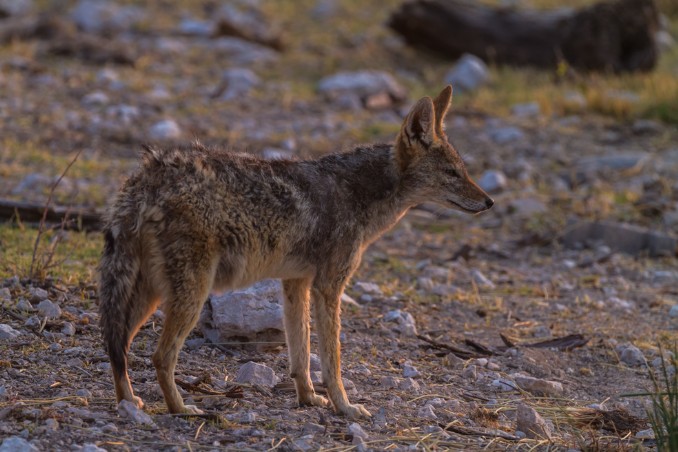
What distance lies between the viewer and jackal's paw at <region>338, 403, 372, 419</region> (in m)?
5.88

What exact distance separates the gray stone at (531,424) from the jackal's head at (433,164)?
154 centimetres

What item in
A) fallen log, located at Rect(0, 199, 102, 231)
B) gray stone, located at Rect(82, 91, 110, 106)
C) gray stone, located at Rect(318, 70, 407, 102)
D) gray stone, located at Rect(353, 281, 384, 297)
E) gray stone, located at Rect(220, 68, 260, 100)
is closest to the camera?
gray stone, located at Rect(353, 281, 384, 297)

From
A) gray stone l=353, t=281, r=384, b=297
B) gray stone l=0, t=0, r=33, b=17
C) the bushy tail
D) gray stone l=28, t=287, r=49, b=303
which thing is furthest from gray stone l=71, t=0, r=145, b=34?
the bushy tail

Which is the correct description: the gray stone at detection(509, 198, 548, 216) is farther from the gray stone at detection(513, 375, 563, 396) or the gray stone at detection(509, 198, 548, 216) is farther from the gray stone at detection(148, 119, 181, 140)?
the gray stone at detection(513, 375, 563, 396)

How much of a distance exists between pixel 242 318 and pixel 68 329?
1.19 metres

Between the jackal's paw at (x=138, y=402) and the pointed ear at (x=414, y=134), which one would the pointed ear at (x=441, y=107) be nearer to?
the pointed ear at (x=414, y=134)

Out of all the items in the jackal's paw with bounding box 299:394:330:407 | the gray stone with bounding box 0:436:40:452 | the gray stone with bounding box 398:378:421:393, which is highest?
the gray stone with bounding box 0:436:40:452

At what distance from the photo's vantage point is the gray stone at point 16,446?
185 inches

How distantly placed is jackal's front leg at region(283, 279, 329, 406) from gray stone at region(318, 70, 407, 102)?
10020 millimetres

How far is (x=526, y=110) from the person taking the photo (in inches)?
623

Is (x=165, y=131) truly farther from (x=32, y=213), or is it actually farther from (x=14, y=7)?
(x=14, y=7)

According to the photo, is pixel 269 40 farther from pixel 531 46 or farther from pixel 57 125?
pixel 57 125

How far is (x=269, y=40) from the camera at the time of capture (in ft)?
62.1

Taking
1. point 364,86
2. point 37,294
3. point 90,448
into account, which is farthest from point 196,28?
point 90,448
